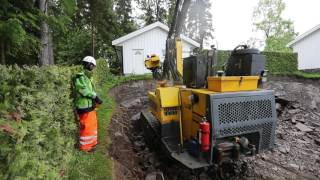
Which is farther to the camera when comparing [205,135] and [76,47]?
[76,47]

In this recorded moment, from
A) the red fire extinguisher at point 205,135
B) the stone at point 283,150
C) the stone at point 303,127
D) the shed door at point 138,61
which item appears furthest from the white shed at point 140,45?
the red fire extinguisher at point 205,135

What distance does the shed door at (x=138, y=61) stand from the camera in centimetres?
2083

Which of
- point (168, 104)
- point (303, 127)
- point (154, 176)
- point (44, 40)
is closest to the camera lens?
point (154, 176)

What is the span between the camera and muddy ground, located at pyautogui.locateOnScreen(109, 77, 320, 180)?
556 centimetres

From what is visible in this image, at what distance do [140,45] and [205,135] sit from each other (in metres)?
17.2

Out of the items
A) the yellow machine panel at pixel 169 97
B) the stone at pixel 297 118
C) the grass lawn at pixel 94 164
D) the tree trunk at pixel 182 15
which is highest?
the tree trunk at pixel 182 15

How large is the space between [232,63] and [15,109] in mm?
4239

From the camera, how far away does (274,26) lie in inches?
1725

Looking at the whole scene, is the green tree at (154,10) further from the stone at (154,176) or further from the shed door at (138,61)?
the stone at (154,176)

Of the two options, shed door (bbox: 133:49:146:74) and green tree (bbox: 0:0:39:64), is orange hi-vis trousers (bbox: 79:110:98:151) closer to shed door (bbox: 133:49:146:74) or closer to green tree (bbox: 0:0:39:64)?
green tree (bbox: 0:0:39:64)

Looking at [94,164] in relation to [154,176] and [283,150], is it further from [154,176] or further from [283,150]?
[283,150]

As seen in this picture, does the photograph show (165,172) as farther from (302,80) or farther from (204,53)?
(302,80)

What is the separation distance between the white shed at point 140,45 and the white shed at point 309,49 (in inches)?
427

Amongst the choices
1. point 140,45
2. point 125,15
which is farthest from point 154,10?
point 140,45
